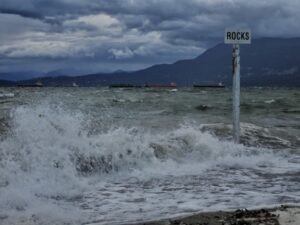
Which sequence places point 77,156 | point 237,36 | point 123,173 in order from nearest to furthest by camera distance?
point 123,173 < point 77,156 < point 237,36

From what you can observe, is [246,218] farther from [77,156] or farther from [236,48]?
[236,48]

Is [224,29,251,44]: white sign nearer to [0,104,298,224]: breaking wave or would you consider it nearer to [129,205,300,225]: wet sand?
[0,104,298,224]: breaking wave

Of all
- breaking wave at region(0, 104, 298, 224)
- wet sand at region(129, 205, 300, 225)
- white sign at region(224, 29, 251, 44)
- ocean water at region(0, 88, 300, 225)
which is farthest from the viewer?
white sign at region(224, 29, 251, 44)

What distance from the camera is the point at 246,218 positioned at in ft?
20.3

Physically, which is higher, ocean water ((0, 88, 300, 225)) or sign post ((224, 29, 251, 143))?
sign post ((224, 29, 251, 143))

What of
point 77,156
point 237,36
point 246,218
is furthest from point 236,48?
point 246,218

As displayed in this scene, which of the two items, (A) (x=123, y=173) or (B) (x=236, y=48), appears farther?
(B) (x=236, y=48)

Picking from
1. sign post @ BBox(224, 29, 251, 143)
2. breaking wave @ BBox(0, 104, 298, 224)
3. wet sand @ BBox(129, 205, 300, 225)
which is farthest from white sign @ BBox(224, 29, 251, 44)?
wet sand @ BBox(129, 205, 300, 225)

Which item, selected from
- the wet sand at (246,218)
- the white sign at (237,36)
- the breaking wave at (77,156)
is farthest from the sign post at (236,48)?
the wet sand at (246,218)

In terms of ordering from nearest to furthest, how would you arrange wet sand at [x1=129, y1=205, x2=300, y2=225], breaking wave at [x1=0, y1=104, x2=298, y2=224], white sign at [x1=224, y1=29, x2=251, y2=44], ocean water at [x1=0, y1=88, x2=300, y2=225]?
wet sand at [x1=129, y1=205, x2=300, y2=225]
ocean water at [x1=0, y1=88, x2=300, y2=225]
breaking wave at [x1=0, y1=104, x2=298, y2=224]
white sign at [x1=224, y1=29, x2=251, y2=44]

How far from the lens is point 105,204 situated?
24.2ft

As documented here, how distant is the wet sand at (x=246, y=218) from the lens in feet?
19.7

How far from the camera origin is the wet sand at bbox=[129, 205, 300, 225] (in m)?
6.00

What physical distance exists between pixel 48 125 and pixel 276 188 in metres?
5.34
